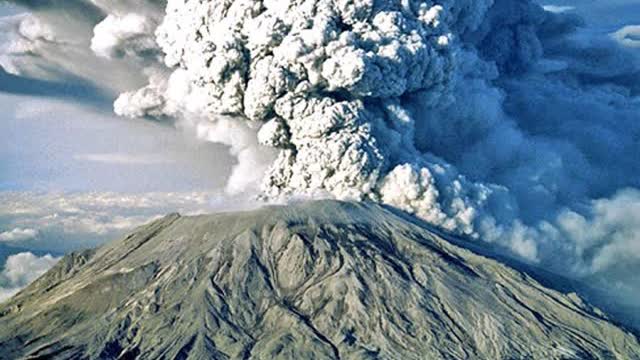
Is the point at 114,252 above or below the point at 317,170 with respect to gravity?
below

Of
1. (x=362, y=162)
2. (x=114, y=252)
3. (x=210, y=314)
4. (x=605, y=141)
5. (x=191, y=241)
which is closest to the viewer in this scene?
(x=362, y=162)

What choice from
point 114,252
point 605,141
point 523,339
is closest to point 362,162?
point 523,339

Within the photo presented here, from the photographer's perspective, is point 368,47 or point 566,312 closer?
point 368,47

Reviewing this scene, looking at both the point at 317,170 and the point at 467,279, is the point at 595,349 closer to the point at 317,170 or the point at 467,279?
the point at 467,279

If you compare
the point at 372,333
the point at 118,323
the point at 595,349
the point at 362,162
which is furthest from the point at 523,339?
the point at 118,323

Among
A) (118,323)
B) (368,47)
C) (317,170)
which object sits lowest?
(118,323)

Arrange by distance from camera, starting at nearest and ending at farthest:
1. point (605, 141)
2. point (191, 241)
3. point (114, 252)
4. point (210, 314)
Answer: point (210, 314)
point (191, 241)
point (114, 252)
point (605, 141)

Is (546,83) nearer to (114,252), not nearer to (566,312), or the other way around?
(566,312)
